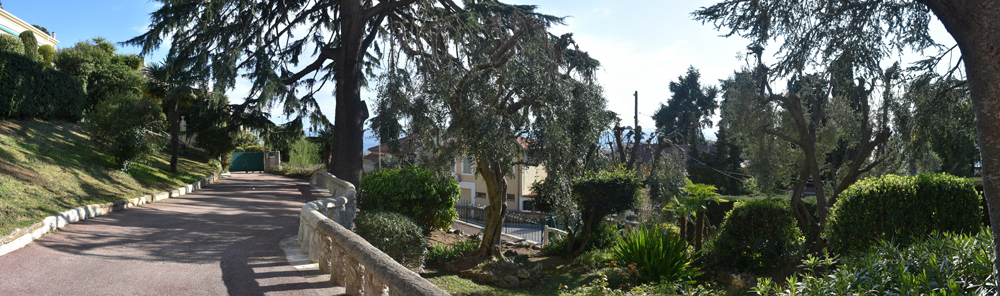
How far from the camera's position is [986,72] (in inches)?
173

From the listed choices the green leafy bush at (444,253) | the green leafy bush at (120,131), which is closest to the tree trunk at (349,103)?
the green leafy bush at (444,253)

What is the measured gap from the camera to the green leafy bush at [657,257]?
383 inches

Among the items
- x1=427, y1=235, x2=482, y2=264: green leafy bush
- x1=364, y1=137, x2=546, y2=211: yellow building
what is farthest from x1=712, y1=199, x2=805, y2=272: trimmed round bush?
x1=364, y1=137, x2=546, y2=211: yellow building

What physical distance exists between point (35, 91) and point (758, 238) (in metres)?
22.8

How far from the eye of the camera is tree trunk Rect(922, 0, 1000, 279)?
4359mm

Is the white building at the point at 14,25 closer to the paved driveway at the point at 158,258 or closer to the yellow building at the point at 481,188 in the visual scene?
the paved driveway at the point at 158,258

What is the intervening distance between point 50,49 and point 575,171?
27821mm

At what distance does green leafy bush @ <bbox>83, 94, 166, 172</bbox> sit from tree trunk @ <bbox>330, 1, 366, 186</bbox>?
5.97 m

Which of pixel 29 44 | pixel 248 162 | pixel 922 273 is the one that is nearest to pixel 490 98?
pixel 922 273

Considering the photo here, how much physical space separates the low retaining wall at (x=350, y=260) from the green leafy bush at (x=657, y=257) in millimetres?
5553

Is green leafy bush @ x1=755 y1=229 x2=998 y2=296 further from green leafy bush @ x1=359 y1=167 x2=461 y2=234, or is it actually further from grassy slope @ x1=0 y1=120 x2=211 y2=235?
grassy slope @ x1=0 y1=120 x2=211 y2=235

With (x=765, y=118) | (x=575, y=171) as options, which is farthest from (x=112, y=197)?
(x=765, y=118)

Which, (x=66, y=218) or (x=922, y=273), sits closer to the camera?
(x=922, y=273)

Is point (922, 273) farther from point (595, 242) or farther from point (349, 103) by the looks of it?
point (349, 103)
